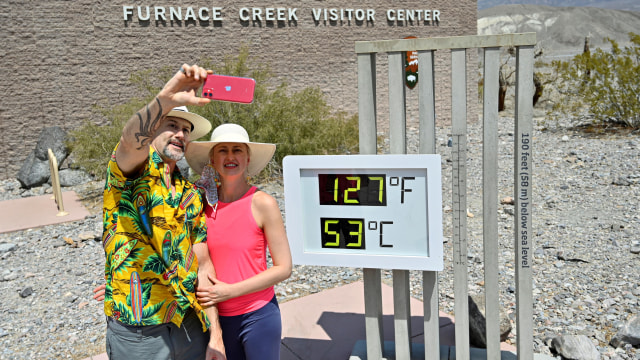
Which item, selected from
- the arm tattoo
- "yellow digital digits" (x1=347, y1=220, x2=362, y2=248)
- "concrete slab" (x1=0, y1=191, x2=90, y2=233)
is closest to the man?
the arm tattoo

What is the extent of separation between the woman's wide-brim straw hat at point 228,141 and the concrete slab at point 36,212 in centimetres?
615

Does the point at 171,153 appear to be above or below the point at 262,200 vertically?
above

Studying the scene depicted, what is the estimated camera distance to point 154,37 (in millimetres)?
12797

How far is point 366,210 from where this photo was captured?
119 inches

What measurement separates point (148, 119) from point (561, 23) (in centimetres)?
10134

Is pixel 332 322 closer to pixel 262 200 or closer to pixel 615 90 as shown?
pixel 262 200

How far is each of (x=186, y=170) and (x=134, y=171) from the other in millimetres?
7858

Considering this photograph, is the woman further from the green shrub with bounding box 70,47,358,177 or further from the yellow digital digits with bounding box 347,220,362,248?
the green shrub with bounding box 70,47,358,177

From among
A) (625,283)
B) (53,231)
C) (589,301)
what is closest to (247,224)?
(589,301)

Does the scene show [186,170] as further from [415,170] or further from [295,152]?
[415,170]

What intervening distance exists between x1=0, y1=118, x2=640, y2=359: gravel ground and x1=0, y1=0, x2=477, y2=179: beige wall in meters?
3.80

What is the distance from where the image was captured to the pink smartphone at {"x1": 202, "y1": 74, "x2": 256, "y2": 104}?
2.17m

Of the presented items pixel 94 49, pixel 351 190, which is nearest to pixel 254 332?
pixel 351 190

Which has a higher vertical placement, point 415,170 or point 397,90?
point 397,90
